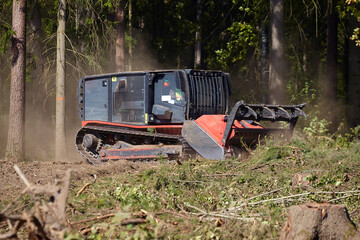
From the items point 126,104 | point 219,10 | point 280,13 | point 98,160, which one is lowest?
point 98,160

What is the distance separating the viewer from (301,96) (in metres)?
20.4

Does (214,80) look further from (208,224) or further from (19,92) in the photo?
(208,224)

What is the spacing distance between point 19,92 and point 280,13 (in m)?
9.75

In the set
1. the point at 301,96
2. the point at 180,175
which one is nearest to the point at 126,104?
the point at 180,175

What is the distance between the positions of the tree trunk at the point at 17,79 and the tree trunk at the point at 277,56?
887 cm

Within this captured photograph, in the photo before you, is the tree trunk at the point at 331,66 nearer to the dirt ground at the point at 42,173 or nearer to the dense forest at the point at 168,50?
the dense forest at the point at 168,50

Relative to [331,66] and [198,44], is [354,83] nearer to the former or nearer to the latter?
[331,66]

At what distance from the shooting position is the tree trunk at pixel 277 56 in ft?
57.7

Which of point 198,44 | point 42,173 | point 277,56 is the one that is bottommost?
point 42,173

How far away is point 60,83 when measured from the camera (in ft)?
56.1

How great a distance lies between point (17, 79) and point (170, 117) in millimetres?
5982

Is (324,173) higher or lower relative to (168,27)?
lower

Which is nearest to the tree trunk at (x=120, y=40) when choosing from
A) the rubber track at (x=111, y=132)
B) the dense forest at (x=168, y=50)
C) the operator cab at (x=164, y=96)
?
the dense forest at (x=168, y=50)

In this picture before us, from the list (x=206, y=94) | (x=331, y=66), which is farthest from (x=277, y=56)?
(x=206, y=94)
